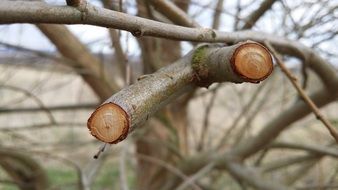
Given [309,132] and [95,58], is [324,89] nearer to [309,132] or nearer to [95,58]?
[95,58]

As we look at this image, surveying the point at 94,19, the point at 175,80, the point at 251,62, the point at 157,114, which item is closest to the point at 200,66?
the point at 175,80

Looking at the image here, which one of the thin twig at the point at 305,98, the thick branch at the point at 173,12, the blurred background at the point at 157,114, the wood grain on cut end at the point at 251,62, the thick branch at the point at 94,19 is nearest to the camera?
the thick branch at the point at 94,19

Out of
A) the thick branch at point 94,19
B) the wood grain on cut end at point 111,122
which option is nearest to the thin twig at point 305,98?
the thick branch at point 94,19

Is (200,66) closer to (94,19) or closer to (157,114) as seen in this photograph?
(94,19)

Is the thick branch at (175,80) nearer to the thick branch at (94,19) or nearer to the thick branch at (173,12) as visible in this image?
the thick branch at (94,19)

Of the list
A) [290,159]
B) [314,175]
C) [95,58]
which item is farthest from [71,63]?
[314,175]

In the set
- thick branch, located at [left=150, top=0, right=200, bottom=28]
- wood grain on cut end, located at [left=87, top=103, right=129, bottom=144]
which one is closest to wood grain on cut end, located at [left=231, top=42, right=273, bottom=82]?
wood grain on cut end, located at [left=87, top=103, right=129, bottom=144]

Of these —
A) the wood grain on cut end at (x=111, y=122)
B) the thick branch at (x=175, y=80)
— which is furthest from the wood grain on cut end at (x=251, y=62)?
the wood grain on cut end at (x=111, y=122)

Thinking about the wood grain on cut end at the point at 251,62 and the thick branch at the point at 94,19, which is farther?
the wood grain on cut end at the point at 251,62

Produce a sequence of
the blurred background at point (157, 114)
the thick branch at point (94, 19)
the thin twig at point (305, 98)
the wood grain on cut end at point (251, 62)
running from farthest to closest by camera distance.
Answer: the blurred background at point (157, 114), the thin twig at point (305, 98), the wood grain on cut end at point (251, 62), the thick branch at point (94, 19)

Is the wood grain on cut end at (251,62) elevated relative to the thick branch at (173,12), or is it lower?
lower
